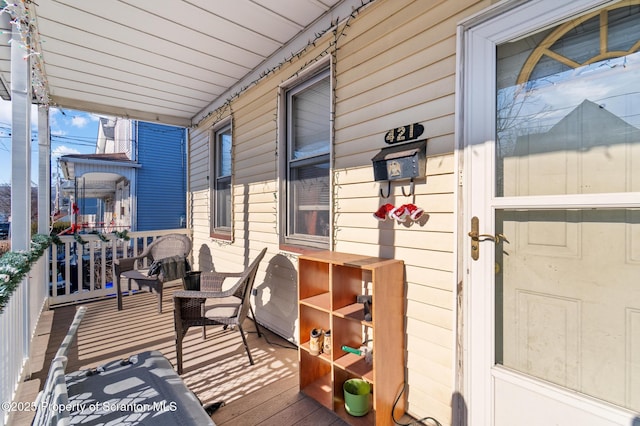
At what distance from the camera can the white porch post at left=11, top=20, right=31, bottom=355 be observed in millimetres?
2105

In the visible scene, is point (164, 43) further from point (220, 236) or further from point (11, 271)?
point (220, 236)

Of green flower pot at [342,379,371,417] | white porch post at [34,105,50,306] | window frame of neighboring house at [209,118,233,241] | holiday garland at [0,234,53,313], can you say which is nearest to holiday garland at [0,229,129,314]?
holiday garland at [0,234,53,313]

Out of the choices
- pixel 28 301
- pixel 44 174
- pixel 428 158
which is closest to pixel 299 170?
pixel 428 158

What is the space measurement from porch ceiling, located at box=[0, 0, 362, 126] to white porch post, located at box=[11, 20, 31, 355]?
0.29 meters

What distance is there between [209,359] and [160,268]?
64.5 inches

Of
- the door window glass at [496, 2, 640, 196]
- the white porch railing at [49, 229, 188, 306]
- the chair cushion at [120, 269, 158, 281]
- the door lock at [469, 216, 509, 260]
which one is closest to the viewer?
the door window glass at [496, 2, 640, 196]

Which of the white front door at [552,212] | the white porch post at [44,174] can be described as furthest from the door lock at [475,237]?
the white porch post at [44,174]

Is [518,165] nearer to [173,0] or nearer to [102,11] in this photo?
[173,0]

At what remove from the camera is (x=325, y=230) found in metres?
2.66

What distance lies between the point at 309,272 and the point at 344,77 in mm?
1573

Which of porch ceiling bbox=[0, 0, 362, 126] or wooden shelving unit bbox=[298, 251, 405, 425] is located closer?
wooden shelving unit bbox=[298, 251, 405, 425]

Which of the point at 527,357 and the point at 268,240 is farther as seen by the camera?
the point at 268,240

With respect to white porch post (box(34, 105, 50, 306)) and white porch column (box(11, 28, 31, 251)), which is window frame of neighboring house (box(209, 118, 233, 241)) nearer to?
white porch post (box(34, 105, 50, 306))

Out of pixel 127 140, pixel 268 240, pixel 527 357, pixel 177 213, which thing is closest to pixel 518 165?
pixel 527 357
